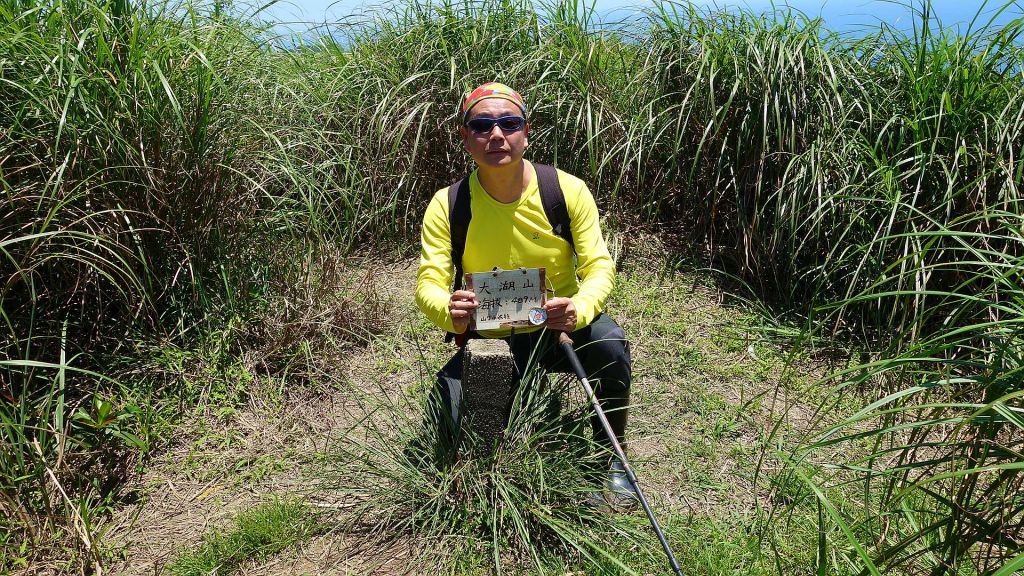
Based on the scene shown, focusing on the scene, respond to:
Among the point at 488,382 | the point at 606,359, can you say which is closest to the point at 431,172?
the point at 488,382

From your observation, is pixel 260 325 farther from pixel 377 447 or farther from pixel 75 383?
pixel 377 447

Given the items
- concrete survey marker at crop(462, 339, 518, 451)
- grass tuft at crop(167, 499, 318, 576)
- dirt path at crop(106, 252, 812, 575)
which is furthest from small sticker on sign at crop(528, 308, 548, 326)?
grass tuft at crop(167, 499, 318, 576)

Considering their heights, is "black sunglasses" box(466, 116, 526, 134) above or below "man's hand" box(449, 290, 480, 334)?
above

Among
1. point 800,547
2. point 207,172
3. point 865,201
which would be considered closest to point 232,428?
point 207,172

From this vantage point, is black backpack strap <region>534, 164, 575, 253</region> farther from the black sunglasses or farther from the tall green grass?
the tall green grass

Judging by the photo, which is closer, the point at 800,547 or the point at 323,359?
the point at 800,547

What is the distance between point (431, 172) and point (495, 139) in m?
2.51

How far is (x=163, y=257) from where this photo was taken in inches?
133

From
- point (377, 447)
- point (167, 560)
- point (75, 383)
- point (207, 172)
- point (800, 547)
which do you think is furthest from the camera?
point (207, 172)

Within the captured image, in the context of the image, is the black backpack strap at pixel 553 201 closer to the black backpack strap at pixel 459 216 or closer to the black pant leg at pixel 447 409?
the black backpack strap at pixel 459 216

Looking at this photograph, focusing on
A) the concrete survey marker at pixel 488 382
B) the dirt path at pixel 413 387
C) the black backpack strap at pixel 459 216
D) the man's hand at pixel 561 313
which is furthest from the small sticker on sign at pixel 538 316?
the concrete survey marker at pixel 488 382

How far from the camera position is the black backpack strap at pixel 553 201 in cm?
251

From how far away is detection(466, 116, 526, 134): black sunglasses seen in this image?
7.79 ft

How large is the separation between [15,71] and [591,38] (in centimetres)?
321
